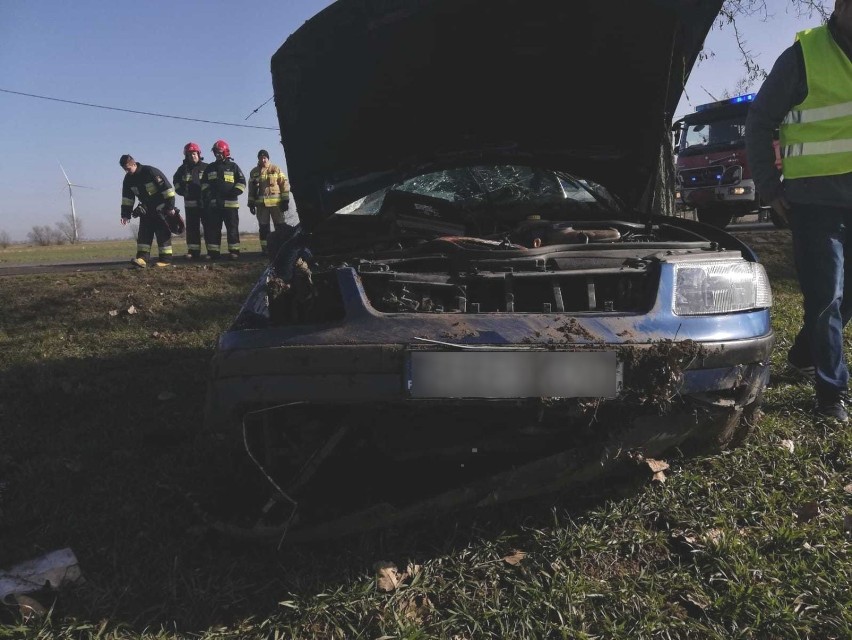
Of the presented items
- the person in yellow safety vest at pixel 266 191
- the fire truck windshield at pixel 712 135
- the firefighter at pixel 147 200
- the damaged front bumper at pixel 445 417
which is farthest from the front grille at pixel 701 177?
the damaged front bumper at pixel 445 417

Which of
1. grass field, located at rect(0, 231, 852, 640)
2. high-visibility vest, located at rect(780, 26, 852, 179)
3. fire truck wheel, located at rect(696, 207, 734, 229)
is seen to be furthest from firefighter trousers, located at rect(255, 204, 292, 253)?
high-visibility vest, located at rect(780, 26, 852, 179)

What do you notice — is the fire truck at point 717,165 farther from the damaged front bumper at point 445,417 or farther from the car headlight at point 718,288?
the damaged front bumper at point 445,417

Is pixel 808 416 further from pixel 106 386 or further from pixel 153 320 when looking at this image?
pixel 153 320

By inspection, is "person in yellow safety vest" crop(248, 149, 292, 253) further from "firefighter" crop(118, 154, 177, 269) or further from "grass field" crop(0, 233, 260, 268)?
"grass field" crop(0, 233, 260, 268)

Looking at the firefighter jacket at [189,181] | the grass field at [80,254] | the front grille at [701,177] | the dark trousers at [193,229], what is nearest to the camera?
the firefighter jacket at [189,181]

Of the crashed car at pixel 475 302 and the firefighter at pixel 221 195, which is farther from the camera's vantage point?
the firefighter at pixel 221 195

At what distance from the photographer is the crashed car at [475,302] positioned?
1687 mm

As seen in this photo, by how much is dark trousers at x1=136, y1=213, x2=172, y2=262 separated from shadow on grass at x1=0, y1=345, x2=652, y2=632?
601 cm

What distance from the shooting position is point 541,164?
11.0ft

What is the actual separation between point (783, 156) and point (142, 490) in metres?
3.22

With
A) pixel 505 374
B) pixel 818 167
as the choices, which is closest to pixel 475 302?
pixel 505 374

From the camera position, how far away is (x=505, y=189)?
132 inches

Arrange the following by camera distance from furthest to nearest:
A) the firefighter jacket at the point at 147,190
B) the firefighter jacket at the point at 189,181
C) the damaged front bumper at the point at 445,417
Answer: the firefighter jacket at the point at 189,181, the firefighter jacket at the point at 147,190, the damaged front bumper at the point at 445,417

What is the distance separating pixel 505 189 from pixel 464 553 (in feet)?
7.07
